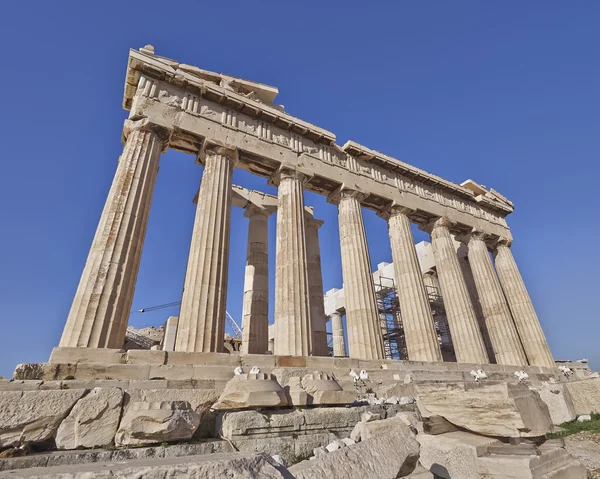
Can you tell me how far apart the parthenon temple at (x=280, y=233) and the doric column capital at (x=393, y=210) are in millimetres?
88

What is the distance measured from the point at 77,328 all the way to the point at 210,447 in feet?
19.9

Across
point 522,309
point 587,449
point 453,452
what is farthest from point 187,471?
point 522,309

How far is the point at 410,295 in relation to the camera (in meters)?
17.0

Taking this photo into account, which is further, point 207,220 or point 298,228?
point 298,228

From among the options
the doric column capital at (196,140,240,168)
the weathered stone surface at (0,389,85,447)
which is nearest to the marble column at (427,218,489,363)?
the doric column capital at (196,140,240,168)

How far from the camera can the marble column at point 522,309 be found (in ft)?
67.0

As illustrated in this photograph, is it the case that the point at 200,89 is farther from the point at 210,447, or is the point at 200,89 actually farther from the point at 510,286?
the point at 510,286

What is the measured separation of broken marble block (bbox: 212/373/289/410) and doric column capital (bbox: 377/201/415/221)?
15.5m

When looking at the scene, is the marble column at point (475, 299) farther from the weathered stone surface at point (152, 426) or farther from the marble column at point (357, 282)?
the weathered stone surface at point (152, 426)

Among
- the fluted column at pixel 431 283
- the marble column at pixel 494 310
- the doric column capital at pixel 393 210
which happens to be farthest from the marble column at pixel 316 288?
the fluted column at pixel 431 283

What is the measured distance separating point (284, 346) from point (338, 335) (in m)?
19.0

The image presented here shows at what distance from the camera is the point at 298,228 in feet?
48.2

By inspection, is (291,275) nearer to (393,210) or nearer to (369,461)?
(393,210)

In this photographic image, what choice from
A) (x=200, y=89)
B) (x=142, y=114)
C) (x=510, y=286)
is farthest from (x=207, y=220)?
(x=510, y=286)
